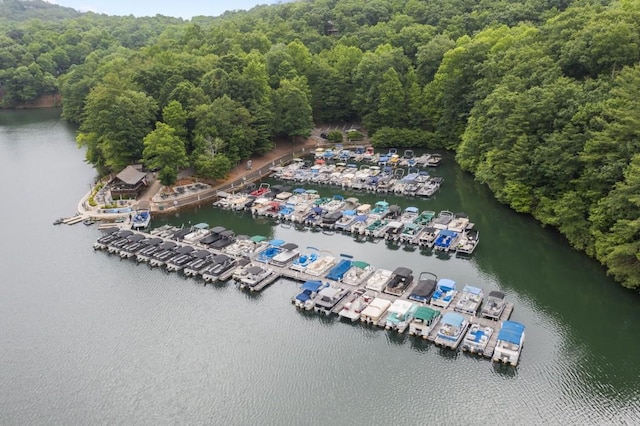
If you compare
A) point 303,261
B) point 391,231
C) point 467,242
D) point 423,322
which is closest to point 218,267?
point 303,261

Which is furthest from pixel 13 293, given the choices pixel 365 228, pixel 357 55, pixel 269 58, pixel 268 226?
pixel 357 55

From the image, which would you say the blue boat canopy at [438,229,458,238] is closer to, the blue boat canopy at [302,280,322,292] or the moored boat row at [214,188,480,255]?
the moored boat row at [214,188,480,255]

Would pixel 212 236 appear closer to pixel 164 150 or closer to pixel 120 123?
pixel 164 150

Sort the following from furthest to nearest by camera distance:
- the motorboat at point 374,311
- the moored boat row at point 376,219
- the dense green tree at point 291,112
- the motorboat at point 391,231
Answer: the dense green tree at point 291,112, the motorboat at point 391,231, the moored boat row at point 376,219, the motorboat at point 374,311

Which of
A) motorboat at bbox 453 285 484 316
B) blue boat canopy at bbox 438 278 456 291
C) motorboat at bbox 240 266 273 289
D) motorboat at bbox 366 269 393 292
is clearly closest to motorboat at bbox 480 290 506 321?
motorboat at bbox 453 285 484 316

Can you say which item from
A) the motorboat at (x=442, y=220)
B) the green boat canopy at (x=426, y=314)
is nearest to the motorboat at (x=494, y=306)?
the green boat canopy at (x=426, y=314)

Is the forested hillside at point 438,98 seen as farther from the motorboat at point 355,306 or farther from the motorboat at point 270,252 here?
the motorboat at point 270,252
